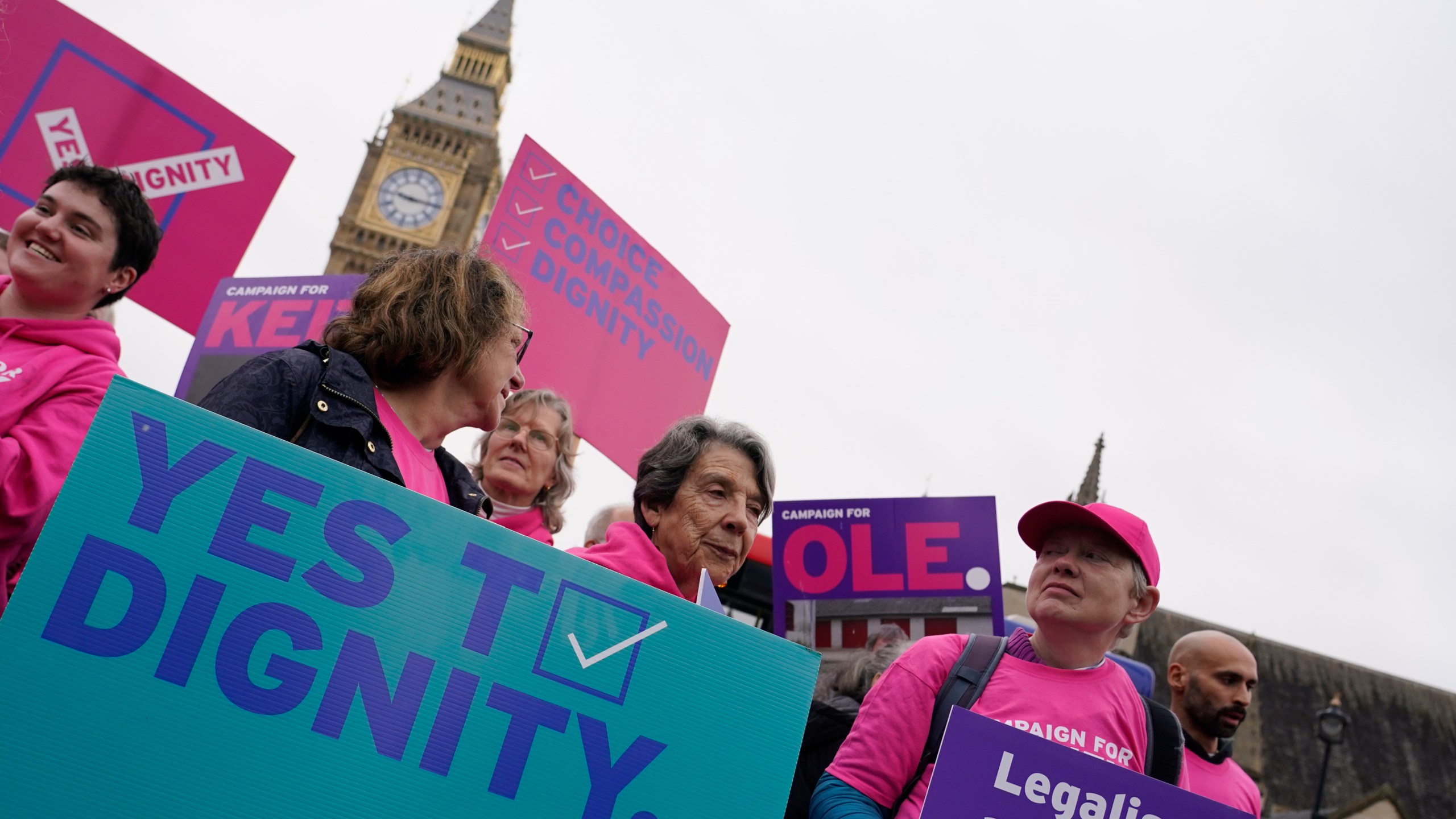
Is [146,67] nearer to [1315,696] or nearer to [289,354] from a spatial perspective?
[289,354]

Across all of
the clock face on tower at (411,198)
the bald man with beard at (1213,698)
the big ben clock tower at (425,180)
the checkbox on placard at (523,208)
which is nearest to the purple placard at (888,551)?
the bald man with beard at (1213,698)

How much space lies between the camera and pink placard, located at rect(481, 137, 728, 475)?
485 cm

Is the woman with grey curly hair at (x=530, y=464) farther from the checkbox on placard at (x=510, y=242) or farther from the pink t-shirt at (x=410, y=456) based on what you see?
the pink t-shirt at (x=410, y=456)

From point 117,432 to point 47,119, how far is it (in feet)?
12.2

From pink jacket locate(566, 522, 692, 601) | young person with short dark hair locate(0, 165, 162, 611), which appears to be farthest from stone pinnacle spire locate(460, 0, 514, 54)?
pink jacket locate(566, 522, 692, 601)

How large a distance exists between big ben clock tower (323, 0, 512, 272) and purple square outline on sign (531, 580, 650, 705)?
168 ft

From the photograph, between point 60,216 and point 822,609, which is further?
point 822,609

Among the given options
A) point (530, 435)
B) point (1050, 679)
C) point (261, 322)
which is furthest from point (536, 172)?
point (1050, 679)

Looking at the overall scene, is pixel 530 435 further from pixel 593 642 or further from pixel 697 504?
pixel 593 642

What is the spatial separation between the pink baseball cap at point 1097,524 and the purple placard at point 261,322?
3.77 m

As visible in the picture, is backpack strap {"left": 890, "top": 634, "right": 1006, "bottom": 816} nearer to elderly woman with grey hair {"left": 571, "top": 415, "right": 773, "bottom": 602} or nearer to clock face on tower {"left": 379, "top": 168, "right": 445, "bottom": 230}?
elderly woman with grey hair {"left": 571, "top": 415, "right": 773, "bottom": 602}

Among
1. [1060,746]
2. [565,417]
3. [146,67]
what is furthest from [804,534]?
[146,67]

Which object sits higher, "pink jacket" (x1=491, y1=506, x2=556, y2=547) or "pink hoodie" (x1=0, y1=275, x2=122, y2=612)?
"pink jacket" (x1=491, y1=506, x2=556, y2=547)

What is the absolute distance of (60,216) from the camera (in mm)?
2336
